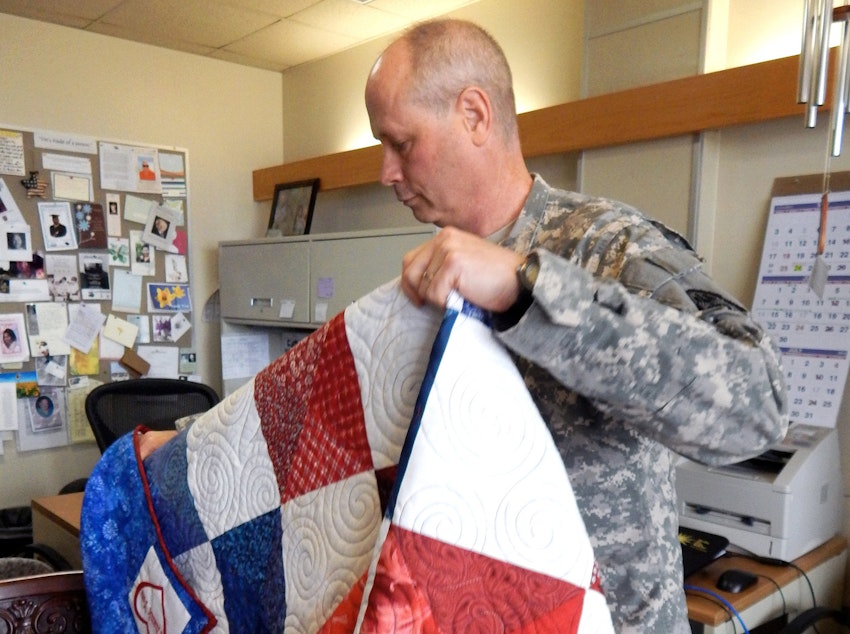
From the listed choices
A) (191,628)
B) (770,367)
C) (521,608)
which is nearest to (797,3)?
(770,367)

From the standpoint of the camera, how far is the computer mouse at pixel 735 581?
1643 mm

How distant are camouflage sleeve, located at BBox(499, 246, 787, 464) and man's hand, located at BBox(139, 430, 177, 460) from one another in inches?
28.2

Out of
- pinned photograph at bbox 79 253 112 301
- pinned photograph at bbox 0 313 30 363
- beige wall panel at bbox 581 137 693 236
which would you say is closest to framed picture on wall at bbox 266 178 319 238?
pinned photograph at bbox 79 253 112 301

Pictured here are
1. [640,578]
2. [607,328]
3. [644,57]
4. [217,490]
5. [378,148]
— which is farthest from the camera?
[378,148]

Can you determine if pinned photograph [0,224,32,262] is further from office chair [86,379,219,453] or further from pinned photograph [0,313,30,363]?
office chair [86,379,219,453]

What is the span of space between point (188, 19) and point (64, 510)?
2324 mm

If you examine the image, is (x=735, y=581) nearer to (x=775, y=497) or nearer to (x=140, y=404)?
(x=775, y=497)

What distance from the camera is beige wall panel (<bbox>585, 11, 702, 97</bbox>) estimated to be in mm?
2348

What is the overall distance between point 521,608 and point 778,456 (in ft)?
4.78

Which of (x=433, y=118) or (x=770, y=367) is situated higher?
(x=433, y=118)


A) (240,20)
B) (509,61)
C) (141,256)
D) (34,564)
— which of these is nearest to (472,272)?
(34,564)

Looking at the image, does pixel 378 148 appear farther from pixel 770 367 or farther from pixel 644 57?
pixel 770 367

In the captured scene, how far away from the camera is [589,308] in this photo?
0.68 meters

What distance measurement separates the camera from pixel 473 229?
1051 millimetres
